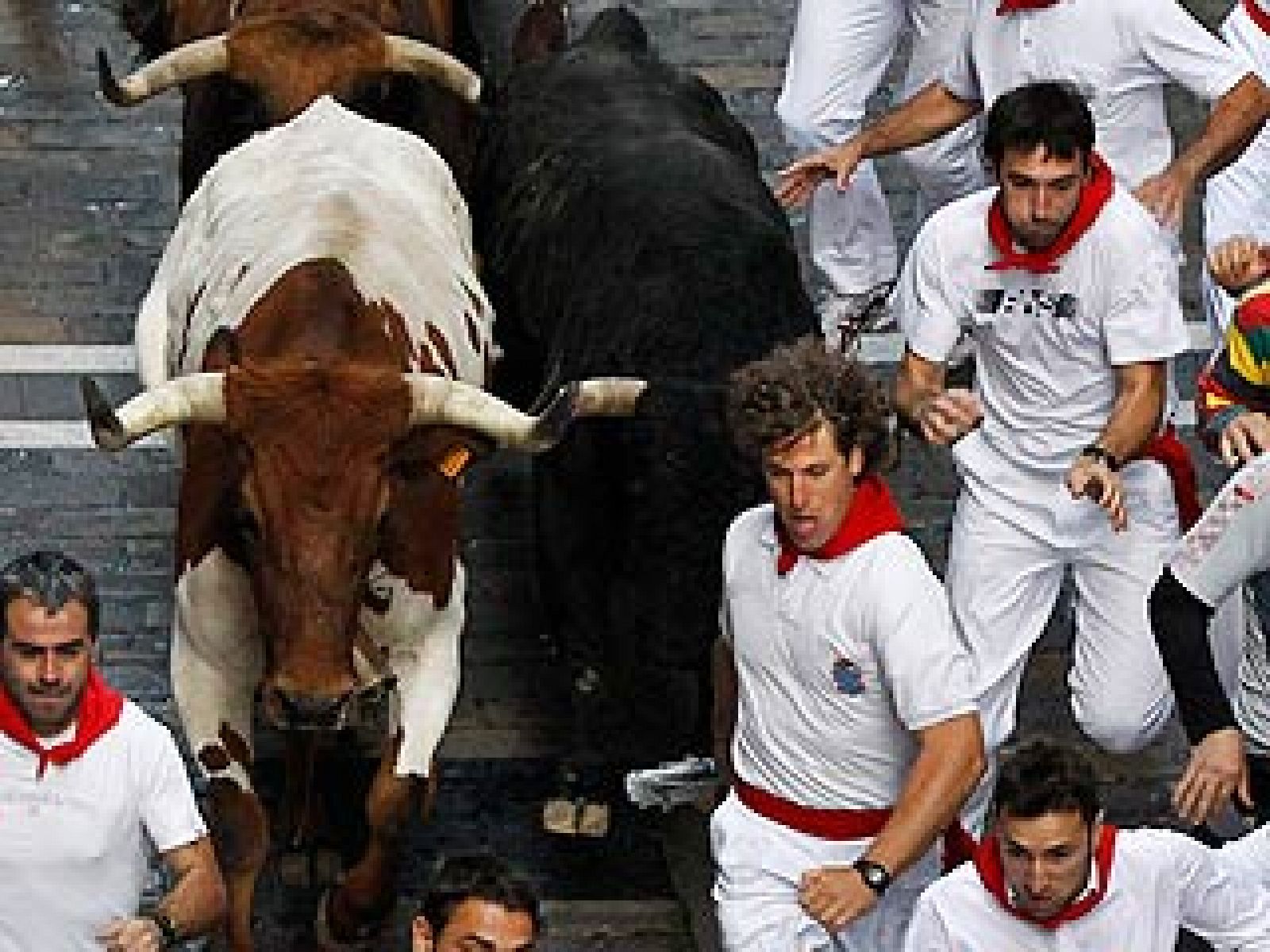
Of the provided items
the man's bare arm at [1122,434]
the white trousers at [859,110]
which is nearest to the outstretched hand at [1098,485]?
the man's bare arm at [1122,434]

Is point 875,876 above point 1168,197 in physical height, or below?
below

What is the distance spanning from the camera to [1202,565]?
8.95m

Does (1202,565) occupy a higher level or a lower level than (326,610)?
higher

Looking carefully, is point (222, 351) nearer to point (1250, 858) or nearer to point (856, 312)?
point (1250, 858)

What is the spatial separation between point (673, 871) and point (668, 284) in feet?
5.64

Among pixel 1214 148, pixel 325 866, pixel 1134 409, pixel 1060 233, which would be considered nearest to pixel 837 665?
pixel 1134 409

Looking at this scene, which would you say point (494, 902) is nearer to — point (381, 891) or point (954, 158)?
point (381, 891)

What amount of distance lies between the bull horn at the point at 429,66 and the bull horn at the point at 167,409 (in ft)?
8.66

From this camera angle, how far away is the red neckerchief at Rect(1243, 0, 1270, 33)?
12102 millimetres

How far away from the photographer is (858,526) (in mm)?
9023

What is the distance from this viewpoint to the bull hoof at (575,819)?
36.3 ft

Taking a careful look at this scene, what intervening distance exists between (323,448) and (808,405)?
1461mm

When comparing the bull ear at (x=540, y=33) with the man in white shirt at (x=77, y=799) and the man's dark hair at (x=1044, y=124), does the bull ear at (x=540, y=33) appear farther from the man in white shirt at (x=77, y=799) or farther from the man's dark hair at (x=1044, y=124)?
the man in white shirt at (x=77, y=799)

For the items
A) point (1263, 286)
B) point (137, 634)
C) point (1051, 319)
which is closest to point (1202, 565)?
point (1263, 286)
